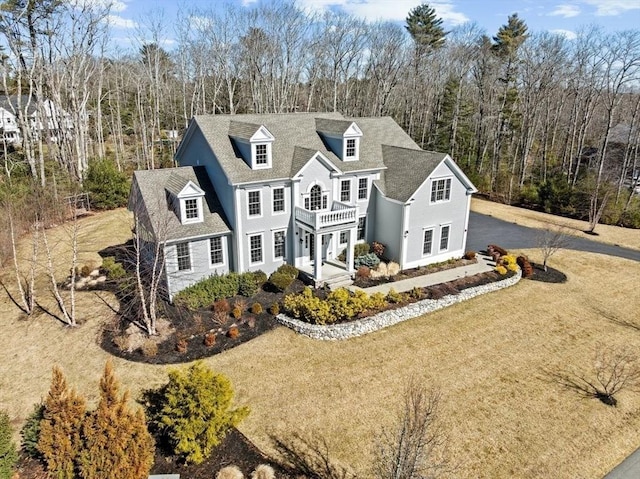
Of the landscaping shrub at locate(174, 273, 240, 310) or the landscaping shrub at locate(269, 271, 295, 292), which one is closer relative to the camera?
the landscaping shrub at locate(174, 273, 240, 310)

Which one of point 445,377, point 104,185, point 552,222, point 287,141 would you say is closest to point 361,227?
point 287,141

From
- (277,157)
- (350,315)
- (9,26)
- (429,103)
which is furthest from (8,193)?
(429,103)

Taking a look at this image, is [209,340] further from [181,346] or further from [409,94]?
[409,94]

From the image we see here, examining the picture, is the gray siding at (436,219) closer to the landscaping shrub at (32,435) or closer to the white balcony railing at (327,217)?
the white balcony railing at (327,217)

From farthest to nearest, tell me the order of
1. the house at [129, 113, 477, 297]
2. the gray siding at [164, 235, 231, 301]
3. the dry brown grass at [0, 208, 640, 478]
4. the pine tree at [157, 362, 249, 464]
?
the house at [129, 113, 477, 297], the gray siding at [164, 235, 231, 301], the dry brown grass at [0, 208, 640, 478], the pine tree at [157, 362, 249, 464]

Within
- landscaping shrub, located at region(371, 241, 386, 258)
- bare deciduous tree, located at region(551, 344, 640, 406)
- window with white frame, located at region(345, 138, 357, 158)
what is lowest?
bare deciduous tree, located at region(551, 344, 640, 406)

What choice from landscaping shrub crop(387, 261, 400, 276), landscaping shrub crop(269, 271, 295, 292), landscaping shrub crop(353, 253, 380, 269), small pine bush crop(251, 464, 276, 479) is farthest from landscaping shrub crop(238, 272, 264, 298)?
small pine bush crop(251, 464, 276, 479)

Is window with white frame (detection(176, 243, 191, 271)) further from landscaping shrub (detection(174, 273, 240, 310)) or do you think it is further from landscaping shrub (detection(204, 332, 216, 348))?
landscaping shrub (detection(204, 332, 216, 348))
